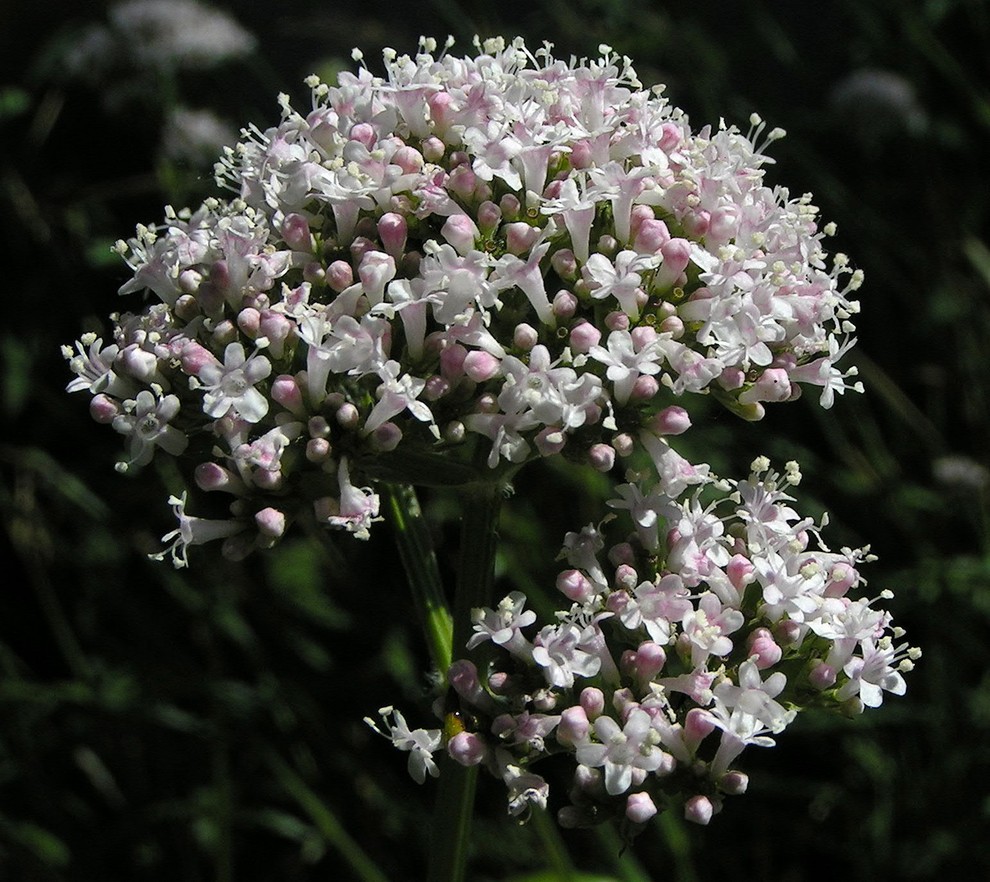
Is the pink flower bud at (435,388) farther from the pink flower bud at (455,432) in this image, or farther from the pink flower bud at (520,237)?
the pink flower bud at (520,237)

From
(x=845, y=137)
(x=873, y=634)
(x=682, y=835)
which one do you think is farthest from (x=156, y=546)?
(x=845, y=137)

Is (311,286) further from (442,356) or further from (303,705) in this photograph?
(303,705)

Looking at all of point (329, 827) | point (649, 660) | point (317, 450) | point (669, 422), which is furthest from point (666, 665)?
point (329, 827)

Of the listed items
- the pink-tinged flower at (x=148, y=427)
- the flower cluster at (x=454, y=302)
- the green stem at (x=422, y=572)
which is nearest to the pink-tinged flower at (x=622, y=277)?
the flower cluster at (x=454, y=302)

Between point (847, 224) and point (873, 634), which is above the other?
point (847, 224)

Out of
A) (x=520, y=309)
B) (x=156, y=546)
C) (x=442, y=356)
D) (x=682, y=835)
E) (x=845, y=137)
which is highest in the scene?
(x=845, y=137)

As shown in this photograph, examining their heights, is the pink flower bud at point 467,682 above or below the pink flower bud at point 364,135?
A: below
